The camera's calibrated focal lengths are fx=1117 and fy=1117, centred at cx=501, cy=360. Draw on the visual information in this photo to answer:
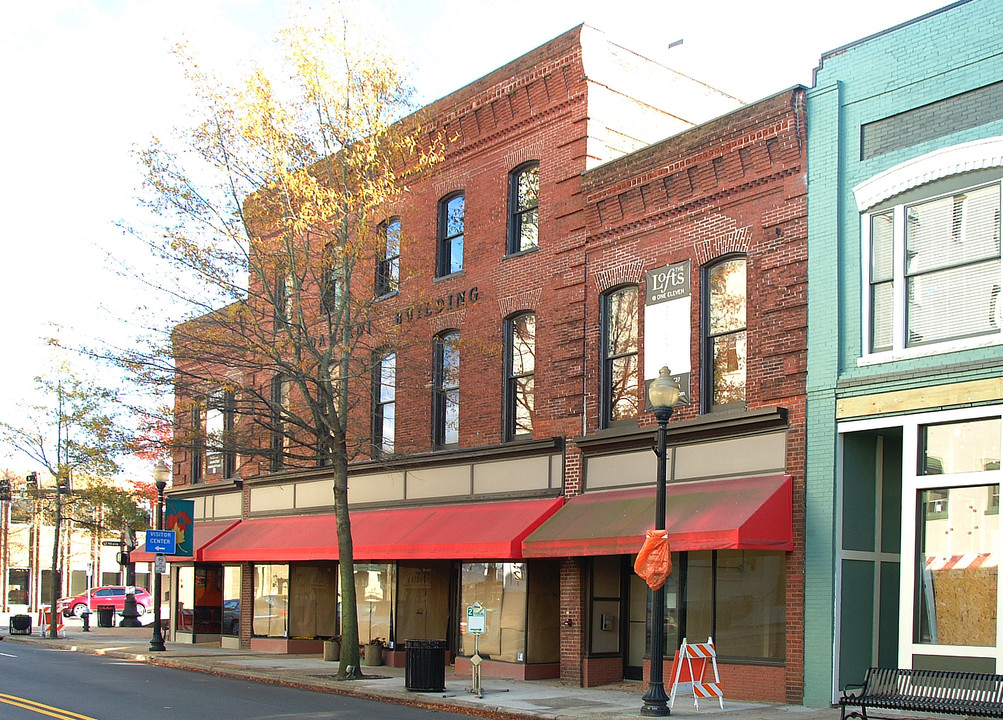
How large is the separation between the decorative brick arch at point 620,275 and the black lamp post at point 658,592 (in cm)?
432

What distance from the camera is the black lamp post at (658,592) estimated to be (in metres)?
15.0

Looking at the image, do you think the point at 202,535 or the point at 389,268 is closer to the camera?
the point at 389,268

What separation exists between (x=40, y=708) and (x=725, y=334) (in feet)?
38.1

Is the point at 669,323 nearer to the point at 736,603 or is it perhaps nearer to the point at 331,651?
the point at 736,603

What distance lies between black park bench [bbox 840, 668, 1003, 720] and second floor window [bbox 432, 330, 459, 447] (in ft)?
40.0

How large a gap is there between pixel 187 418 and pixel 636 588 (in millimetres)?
11589

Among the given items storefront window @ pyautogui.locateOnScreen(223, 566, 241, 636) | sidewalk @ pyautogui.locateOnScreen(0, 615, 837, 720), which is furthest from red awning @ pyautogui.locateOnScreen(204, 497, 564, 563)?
sidewalk @ pyautogui.locateOnScreen(0, 615, 837, 720)

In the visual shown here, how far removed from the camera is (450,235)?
2472 centimetres

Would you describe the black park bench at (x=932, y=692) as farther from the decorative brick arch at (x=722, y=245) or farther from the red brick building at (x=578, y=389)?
the decorative brick arch at (x=722, y=245)

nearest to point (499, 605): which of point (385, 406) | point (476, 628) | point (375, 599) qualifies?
point (476, 628)

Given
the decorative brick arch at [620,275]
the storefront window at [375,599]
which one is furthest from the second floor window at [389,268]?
the decorative brick arch at [620,275]

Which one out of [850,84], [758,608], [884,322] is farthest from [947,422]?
[850,84]

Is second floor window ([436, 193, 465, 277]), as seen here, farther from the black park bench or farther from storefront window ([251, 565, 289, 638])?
the black park bench

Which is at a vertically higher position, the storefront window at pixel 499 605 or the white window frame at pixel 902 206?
the white window frame at pixel 902 206
